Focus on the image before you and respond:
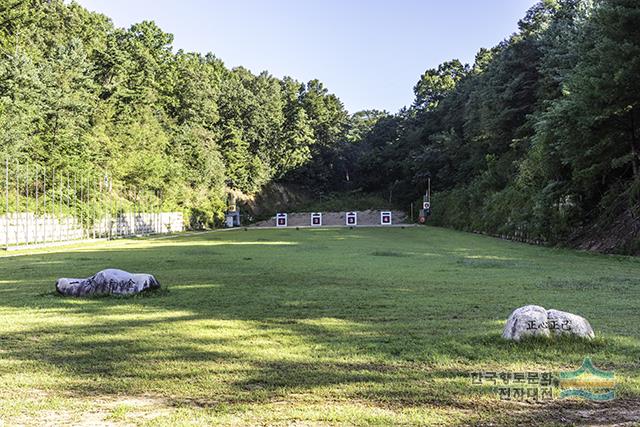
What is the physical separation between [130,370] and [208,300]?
11.5ft

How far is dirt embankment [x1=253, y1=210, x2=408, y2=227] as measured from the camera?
201ft

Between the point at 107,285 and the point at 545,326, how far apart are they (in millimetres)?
6425

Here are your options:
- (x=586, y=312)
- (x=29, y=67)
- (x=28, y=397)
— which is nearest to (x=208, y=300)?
(x=28, y=397)

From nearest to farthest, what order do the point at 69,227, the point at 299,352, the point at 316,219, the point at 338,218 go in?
the point at 299,352
the point at 69,227
the point at 316,219
the point at 338,218

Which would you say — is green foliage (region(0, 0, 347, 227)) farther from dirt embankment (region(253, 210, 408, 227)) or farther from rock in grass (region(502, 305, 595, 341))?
rock in grass (region(502, 305, 595, 341))

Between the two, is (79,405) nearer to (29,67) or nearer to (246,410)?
(246,410)

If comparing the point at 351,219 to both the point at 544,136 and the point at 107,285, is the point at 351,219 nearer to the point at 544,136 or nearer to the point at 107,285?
the point at 544,136

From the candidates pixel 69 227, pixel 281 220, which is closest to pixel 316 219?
pixel 281 220

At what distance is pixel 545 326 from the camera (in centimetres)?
486

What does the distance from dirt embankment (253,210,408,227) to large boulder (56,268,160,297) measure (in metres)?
51.6

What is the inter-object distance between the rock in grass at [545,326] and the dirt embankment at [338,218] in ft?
182

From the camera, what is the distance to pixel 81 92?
33.9 m

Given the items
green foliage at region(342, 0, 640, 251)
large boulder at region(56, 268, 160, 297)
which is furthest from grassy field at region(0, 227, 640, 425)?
green foliage at region(342, 0, 640, 251)

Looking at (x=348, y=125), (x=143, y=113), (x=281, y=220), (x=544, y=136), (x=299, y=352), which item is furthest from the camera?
(x=348, y=125)
